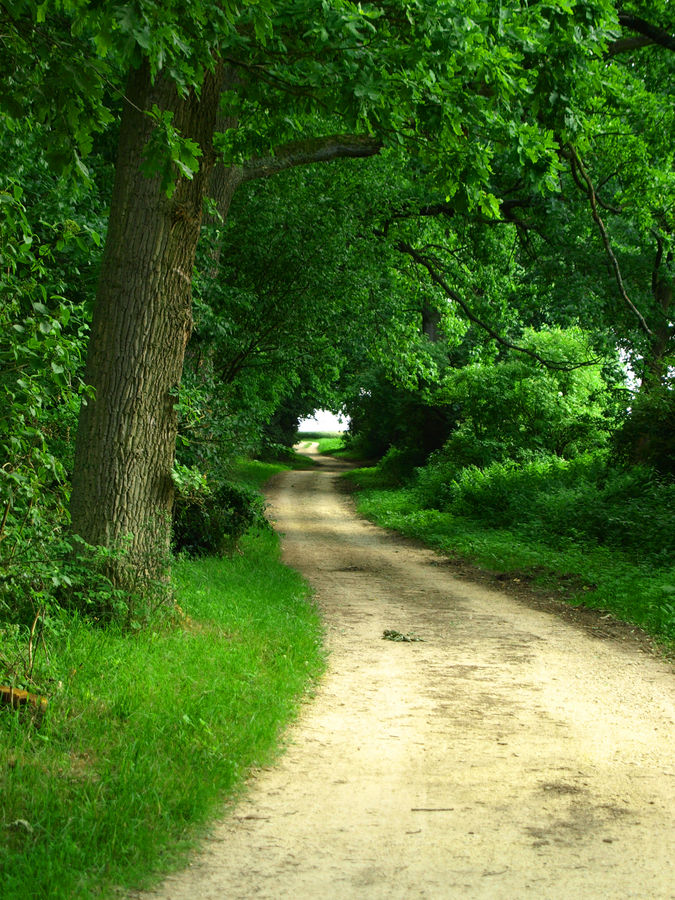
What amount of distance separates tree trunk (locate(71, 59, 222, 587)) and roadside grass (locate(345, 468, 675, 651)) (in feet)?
18.2

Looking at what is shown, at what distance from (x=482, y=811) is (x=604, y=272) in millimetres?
13502

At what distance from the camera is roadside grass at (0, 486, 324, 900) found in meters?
3.78

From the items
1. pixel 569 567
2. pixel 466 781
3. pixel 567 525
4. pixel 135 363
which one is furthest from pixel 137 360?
pixel 567 525

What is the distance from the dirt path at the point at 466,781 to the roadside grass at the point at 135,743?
21cm

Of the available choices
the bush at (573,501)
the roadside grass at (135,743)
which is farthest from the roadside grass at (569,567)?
the roadside grass at (135,743)

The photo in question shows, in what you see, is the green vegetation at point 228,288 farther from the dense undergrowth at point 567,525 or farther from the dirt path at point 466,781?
the dirt path at point 466,781

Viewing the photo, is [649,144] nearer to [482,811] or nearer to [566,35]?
[566,35]

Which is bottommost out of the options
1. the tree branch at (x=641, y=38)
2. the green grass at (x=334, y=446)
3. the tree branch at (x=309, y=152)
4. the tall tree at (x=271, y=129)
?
the green grass at (x=334, y=446)

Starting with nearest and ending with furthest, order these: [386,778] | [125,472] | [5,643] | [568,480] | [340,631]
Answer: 1. [386,778]
2. [5,643]
3. [125,472]
4. [340,631]
5. [568,480]

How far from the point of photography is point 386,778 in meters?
5.11

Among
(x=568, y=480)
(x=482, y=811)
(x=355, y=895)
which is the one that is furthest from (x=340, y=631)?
(x=568, y=480)

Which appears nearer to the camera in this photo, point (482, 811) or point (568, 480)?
point (482, 811)

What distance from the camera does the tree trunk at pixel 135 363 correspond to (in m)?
7.68

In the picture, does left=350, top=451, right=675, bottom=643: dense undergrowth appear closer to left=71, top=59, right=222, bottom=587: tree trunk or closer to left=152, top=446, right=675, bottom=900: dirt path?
left=152, top=446, right=675, bottom=900: dirt path
